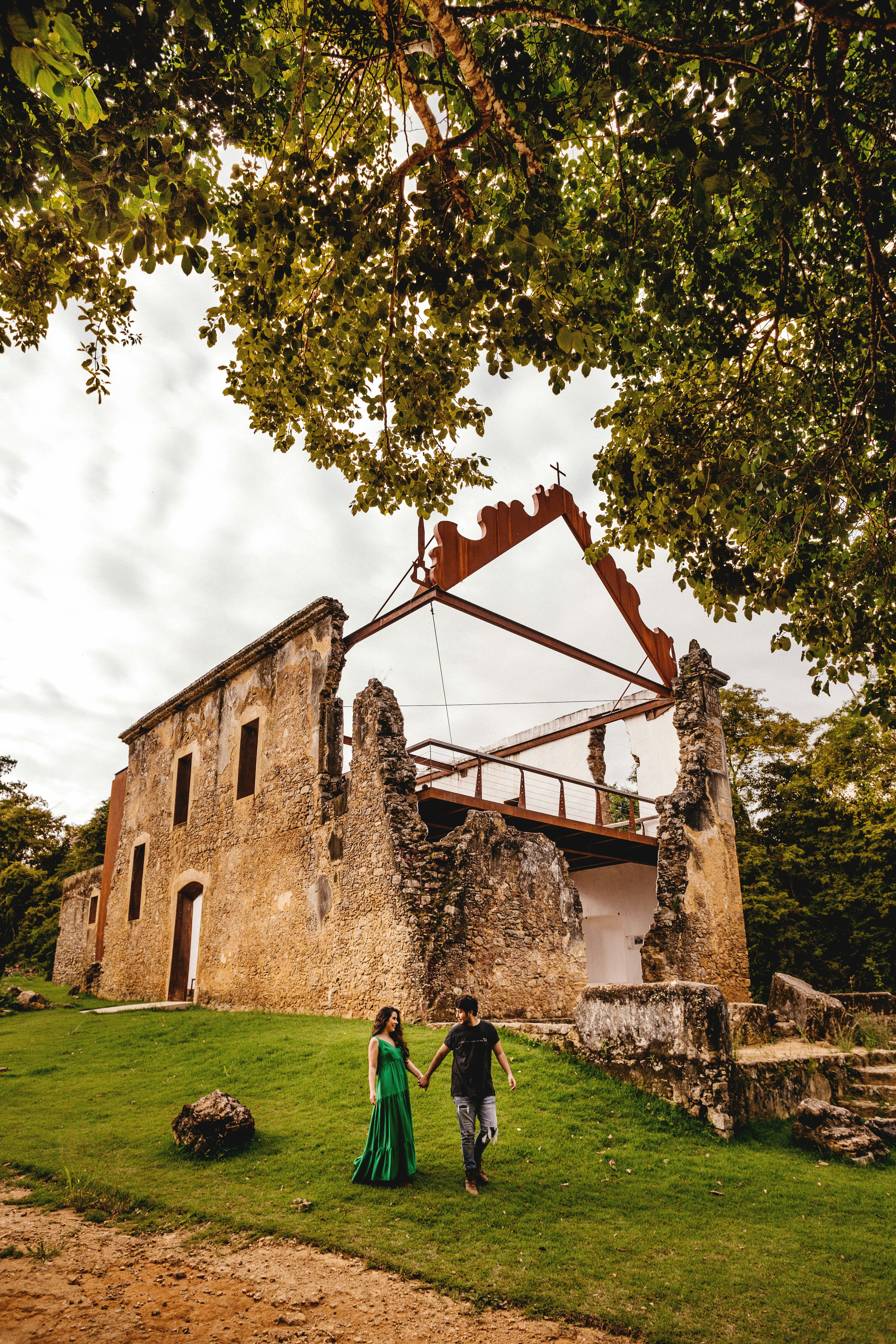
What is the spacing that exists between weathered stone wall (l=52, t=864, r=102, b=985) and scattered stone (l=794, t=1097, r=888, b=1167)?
2311cm

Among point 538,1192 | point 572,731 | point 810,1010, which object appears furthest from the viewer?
point 572,731

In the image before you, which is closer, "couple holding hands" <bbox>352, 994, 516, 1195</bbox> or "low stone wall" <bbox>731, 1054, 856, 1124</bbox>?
"couple holding hands" <bbox>352, 994, 516, 1195</bbox>

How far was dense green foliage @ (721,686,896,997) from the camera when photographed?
1905cm

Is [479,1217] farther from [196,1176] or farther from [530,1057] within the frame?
[530,1057]

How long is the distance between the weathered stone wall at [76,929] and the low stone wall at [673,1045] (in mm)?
21633

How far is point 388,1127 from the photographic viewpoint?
17.9ft

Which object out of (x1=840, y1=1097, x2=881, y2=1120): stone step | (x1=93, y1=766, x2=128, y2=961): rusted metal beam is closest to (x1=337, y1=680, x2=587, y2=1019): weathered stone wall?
(x1=840, y1=1097, x2=881, y2=1120): stone step

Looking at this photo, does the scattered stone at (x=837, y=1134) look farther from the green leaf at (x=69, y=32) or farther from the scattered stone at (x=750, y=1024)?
the green leaf at (x=69, y=32)

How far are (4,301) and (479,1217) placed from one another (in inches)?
278

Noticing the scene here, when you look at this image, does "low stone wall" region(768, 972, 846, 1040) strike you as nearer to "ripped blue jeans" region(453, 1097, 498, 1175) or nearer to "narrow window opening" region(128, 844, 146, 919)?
"ripped blue jeans" region(453, 1097, 498, 1175)

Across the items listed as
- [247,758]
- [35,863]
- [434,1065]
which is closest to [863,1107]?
[434,1065]

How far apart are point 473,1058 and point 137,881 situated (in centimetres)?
1686

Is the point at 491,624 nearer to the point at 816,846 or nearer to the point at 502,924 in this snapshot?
the point at 502,924

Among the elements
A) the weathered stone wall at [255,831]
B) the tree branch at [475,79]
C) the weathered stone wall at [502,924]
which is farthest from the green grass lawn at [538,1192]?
the tree branch at [475,79]
